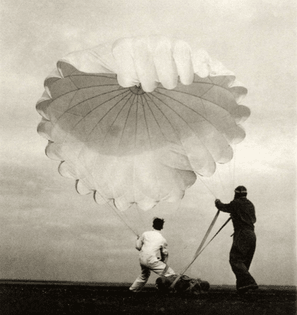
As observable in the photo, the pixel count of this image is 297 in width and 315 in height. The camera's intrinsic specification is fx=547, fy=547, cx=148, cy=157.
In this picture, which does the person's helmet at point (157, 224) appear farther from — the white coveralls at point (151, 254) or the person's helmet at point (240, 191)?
the person's helmet at point (240, 191)

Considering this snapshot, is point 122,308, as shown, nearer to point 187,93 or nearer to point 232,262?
point 232,262

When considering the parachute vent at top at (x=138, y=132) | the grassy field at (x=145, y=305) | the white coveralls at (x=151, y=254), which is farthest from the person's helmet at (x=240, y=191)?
the grassy field at (x=145, y=305)

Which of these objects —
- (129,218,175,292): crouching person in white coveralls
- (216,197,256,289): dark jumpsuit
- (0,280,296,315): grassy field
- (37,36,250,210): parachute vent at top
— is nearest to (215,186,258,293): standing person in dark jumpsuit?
(216,197,256,289): dark jumpsuit

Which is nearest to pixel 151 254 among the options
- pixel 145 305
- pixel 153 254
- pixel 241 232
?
pixel 153 254

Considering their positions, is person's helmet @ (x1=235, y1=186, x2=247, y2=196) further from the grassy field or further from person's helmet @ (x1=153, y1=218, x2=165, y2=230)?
the grassy field

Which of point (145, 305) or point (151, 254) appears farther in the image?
point (151, 254)

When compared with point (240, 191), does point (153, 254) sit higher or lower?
lower

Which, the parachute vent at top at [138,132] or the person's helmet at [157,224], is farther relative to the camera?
the parachute vent at top at [138,132]

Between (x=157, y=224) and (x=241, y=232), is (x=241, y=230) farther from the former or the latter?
(x=157, y=224)
